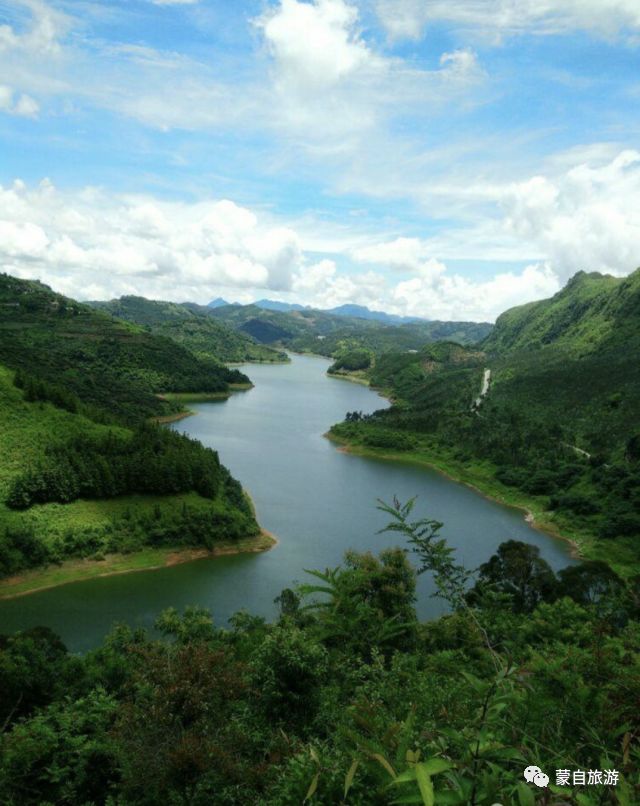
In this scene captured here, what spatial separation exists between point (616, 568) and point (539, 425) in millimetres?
33923

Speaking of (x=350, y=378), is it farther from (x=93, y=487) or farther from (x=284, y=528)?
(x=93, y=487)

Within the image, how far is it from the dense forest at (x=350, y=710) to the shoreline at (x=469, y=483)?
2278 centimetres

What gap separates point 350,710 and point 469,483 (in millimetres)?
61971

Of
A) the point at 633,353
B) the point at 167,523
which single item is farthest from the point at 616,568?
the point at 633,353

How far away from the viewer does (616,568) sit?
41250mm

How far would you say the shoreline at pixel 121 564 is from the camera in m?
32.4

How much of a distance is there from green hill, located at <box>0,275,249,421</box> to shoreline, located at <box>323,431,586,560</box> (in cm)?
2905

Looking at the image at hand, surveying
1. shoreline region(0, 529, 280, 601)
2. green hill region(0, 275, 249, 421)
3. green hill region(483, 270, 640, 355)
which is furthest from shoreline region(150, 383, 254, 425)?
green hill region(483, 270, 640, 355)

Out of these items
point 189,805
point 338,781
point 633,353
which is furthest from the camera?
point 633,353

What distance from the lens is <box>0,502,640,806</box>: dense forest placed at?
2.80 m

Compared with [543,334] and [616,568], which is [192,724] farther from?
[543,334]

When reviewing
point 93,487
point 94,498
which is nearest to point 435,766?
point 93,487

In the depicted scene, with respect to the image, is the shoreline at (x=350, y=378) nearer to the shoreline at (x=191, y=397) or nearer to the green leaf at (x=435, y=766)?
the shoreline at (x=191, y=397)

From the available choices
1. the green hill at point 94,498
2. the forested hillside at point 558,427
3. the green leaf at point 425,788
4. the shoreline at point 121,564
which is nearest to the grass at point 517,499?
the forested hillside at point 558,427
